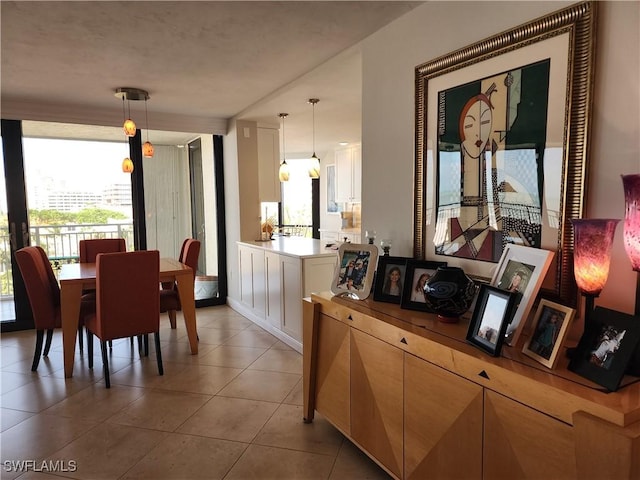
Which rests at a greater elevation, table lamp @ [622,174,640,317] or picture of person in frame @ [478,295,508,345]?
table lamp @ [622,174,640,317]

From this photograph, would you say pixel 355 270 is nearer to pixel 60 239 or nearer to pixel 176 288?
pixel 176 288

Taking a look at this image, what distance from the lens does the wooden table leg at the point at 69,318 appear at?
3145 mm

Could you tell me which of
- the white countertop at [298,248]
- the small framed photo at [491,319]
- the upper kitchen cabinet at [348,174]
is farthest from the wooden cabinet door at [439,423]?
the upper kitchen cabinet at [348,174]

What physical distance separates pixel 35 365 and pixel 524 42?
3.91m

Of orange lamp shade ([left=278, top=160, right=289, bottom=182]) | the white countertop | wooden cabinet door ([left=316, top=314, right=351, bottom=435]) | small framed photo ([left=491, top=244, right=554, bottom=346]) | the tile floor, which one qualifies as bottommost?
the tile floor

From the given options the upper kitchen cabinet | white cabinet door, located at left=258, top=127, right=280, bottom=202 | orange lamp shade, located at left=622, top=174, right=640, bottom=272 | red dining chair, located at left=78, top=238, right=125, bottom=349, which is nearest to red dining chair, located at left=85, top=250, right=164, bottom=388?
red dining chair, located at left=78, top=238, right=125, bottom=349

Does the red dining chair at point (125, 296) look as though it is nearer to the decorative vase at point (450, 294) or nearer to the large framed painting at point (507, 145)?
the large framed painting at point (507, 145)

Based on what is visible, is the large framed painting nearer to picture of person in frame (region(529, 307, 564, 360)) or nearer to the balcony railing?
picture of person in frame (region(529, 307, 564, 360))

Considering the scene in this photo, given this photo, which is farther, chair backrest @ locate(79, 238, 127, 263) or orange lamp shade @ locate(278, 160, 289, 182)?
orange lamp shade @ locate(278, 160, 289, 182)

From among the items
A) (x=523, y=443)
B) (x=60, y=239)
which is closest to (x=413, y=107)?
(x=523, y=443)

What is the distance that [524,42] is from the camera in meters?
1.65

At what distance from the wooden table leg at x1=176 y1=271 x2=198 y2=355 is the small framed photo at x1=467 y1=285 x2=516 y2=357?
271cm

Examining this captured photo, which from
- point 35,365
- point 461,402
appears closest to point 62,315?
point 35,365

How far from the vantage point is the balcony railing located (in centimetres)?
441
